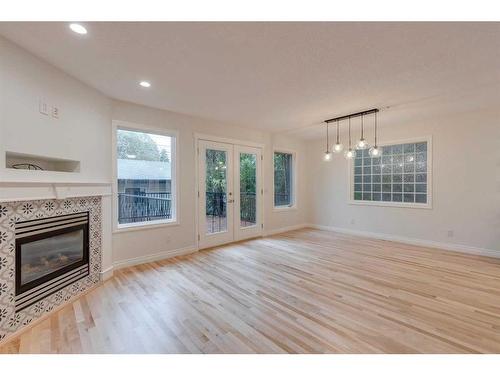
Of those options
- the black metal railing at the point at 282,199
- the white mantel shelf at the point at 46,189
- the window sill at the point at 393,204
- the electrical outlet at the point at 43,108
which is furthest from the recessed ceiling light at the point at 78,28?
the window sill at the point at 393,204

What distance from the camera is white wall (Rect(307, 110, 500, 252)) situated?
406 cm

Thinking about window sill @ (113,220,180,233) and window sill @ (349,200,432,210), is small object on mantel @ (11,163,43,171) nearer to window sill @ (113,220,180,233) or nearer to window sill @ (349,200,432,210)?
Answer: window sill @ (113,220,180,233)

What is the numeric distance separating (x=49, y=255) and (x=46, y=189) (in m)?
0.74

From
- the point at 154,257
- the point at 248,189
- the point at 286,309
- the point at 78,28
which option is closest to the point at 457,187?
the point at 248,189

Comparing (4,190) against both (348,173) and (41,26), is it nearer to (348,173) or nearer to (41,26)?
(41,26)

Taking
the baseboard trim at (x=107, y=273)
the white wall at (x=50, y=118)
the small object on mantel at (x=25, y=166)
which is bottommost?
the baseboard trim at (x=107, y=273)

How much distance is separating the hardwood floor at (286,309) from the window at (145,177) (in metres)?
0.86

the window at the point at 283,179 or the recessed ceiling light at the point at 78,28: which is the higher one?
the recessed ceiling light at the point at 78,28

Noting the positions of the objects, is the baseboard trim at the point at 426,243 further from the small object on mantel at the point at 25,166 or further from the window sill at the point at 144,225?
the small object on mantel at the point at 25,166

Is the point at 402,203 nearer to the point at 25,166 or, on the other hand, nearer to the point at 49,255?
the point at 49,255

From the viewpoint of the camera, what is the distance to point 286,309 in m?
2.42

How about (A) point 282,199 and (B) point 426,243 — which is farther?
(A) point 282,199

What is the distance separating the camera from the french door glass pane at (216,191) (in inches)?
186
